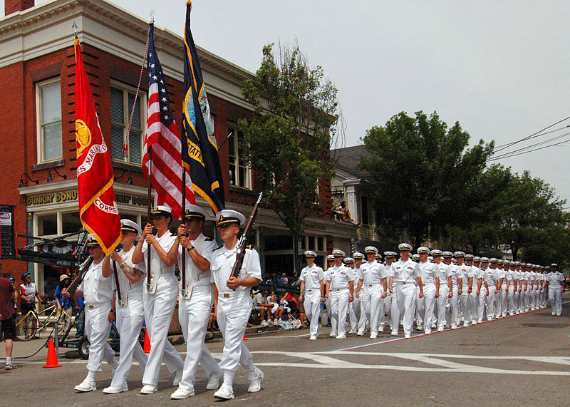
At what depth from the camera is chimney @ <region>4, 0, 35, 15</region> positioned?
21.4 metres

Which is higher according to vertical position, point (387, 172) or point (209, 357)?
point (387, 172)

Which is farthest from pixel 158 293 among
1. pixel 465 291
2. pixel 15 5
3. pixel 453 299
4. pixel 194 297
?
pixel 15 5

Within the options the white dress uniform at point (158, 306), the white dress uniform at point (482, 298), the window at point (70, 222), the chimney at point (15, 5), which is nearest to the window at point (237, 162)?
the window at point (70, 222)

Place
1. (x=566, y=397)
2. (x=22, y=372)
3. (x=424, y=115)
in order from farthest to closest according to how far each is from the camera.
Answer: (x=424, y=115), (x=22, y=372), (x=566, y=397)

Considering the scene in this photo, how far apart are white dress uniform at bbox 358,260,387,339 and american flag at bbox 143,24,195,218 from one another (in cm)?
767

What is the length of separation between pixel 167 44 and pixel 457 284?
39.4 feet

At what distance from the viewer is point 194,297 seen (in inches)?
308

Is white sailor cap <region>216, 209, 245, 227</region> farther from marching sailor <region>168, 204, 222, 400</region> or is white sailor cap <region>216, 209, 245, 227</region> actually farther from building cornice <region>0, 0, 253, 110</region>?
building cornice <region>0, 0, 253, 110</region>

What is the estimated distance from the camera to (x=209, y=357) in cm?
799

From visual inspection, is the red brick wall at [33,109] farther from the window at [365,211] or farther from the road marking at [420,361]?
the window at [365,211]

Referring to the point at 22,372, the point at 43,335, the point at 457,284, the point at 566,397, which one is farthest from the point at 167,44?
the point at 566,397

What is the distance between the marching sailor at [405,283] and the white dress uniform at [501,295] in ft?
25.6

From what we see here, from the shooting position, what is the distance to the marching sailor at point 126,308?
8109mm

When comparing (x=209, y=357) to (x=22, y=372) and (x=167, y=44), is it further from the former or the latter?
(x=167, y=44)
